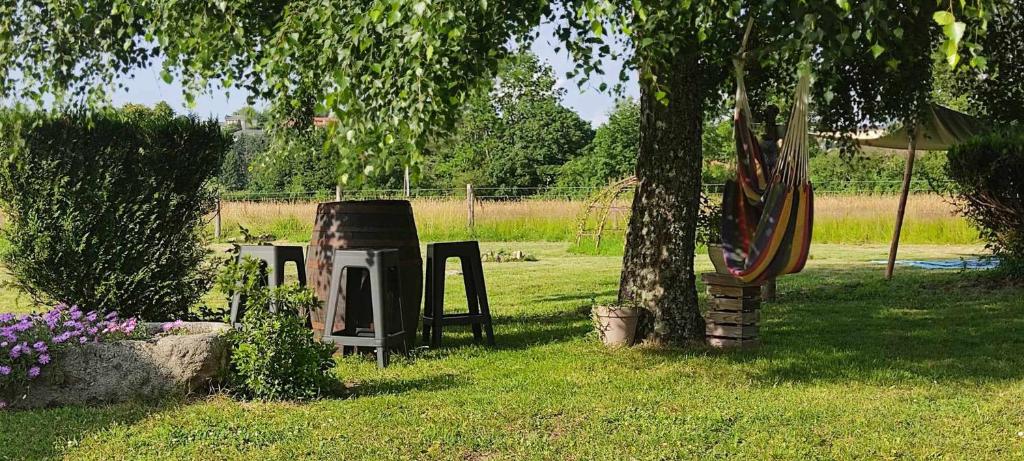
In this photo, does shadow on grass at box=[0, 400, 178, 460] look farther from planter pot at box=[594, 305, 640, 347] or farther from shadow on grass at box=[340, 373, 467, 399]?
planter pot at box=[594, 305, 640, 347]

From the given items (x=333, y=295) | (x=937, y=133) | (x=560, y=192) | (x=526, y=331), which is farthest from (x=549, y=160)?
(x=333, y=295)

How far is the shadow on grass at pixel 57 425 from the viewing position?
3906mm

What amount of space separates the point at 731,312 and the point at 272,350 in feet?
9.76

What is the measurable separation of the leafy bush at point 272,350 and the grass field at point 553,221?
11339 millimetres

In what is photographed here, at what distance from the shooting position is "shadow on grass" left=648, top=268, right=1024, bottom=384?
554 centimetres

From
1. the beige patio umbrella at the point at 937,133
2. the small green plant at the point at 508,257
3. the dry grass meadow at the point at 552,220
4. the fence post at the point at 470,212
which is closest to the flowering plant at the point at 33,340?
the beige patio umbrella at the point at 937,133

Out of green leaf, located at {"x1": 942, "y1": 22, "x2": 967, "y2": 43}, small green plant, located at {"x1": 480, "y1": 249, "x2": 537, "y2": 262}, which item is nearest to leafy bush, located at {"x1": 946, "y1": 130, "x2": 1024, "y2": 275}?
small green plant, located at {"x1": 480, "y1": 249, "x2": 537, "y2": 262}

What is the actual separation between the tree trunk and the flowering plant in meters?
3.08

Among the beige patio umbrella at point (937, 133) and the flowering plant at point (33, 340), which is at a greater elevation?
the beige patio umbrella at point (937, 133)

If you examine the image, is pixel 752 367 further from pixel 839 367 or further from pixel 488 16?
pixel 488 16

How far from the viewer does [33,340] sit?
4.51 m

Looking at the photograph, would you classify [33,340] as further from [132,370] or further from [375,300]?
[375,300]

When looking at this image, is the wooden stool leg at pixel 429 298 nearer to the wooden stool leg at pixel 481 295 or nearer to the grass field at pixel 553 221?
the wooden stool leg at pixel 481 295

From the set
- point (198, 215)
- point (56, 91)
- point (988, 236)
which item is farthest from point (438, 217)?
point (56, 91)
